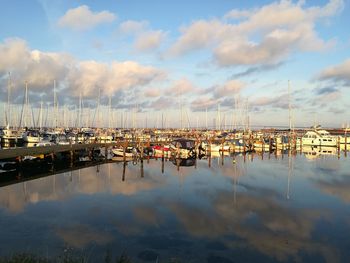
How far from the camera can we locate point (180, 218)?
20.4m

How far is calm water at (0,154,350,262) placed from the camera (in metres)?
15.2

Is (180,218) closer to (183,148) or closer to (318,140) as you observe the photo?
(183,148)

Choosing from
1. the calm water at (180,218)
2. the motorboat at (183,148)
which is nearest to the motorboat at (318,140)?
the motorboat at (183,148)

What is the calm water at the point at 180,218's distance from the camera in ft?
49.8

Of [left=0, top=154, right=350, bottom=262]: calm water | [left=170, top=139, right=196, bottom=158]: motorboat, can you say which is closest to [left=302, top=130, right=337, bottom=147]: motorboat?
[left=170, top=139, right=196, bottom=158]: motorboat

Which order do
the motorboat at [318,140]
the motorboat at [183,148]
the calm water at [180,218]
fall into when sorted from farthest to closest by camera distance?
the motorboat at [318,140] < the motorboat at [183,148] < the calm water at [180,218]

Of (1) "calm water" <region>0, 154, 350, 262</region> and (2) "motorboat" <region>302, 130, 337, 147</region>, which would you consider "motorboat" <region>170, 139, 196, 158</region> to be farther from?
(2) "motorboat" <region>302, 130, 337, 147</region>

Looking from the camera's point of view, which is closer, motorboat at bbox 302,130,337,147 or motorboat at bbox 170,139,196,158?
motorboat at bbox 170,139,196,158

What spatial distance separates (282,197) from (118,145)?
35.7 meters

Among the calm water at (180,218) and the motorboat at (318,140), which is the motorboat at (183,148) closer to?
the calm water at (180,218)

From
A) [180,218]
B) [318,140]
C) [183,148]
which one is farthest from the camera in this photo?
[318,140]

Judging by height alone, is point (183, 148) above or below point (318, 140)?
below

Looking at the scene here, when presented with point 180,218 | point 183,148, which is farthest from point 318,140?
point 180,218

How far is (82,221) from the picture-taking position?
64.2 feet
